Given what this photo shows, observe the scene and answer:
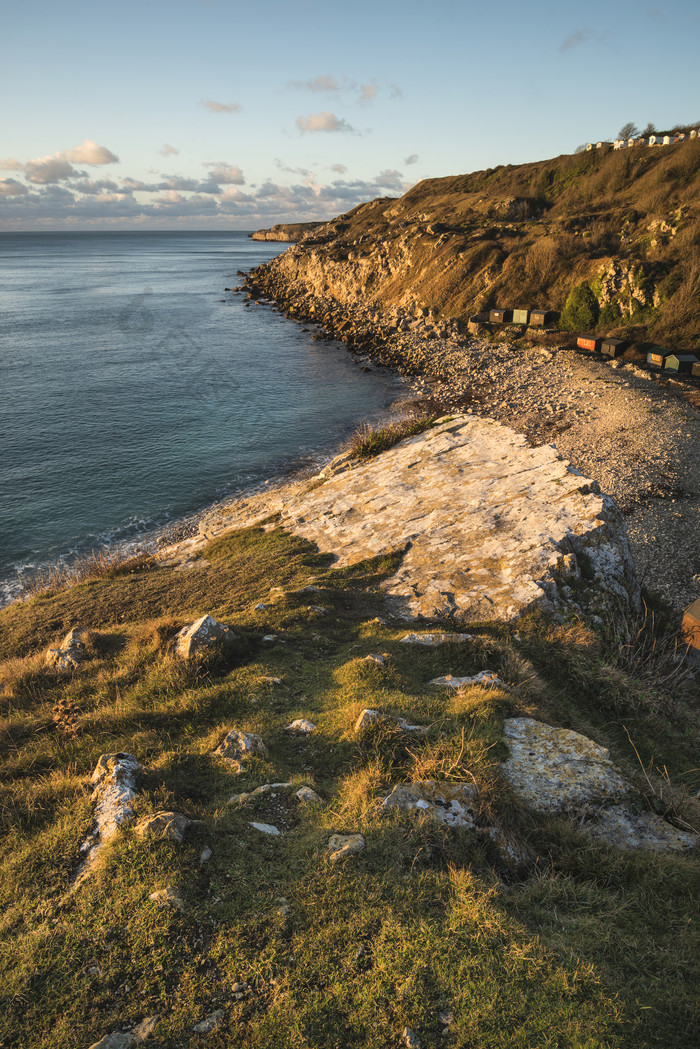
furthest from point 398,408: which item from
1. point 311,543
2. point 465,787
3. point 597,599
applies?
point 465,787

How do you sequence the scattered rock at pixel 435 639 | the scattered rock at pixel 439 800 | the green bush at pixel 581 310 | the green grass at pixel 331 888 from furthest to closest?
1. the green bush at pixel 581 310
2. the scattered rock at pixel 435 639
3. the scattered rock at pixel 439 800
4. the green grass at pixel 331 888

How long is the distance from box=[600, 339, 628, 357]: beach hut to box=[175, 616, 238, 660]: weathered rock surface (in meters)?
49.6

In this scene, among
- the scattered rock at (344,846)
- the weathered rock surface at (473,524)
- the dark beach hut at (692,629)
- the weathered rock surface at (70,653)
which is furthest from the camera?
the dark beach hut at (692,629)

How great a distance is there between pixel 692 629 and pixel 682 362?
36.9 meters

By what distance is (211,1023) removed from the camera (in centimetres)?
434

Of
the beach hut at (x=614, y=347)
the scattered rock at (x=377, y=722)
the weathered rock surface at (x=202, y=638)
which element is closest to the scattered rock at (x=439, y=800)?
the scattered rock at (x=377, y=722)

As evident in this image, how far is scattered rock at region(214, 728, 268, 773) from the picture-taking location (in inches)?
292

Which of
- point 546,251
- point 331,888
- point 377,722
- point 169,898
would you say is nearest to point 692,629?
point 377,722

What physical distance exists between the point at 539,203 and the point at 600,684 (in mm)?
107955

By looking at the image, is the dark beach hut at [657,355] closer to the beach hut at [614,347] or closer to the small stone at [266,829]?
the beach hut at [614,347]

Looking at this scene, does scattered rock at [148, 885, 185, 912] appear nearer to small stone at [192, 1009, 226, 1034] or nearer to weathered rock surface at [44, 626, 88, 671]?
small stone at [192, 1009, 226, 1034]

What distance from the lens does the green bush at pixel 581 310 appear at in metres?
55.8

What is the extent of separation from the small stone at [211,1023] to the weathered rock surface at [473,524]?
883 cm

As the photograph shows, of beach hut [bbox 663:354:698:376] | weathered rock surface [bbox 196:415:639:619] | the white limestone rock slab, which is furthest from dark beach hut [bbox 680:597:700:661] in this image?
beach hut [bbox 663:354:698:376]
